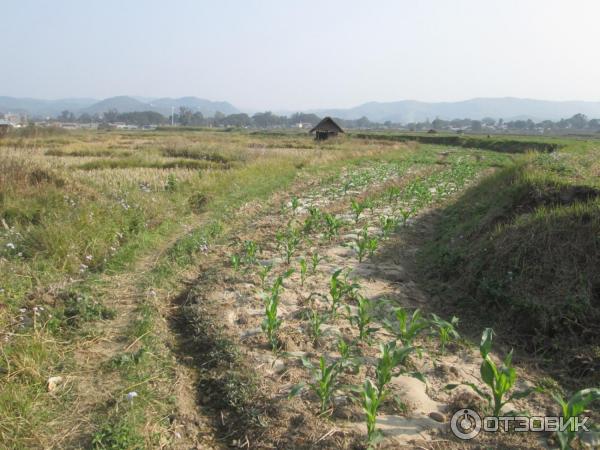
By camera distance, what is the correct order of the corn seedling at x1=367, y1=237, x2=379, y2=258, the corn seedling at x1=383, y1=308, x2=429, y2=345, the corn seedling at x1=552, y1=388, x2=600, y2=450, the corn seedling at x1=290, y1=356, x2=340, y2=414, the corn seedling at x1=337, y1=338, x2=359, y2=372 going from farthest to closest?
1. the corn seedling at x1=367, y1=237, x2=379, y2=258
2. the corn seedling at x1=383, y1=308, x2=429, y2=345
3. the corn seedling at x1=337, y1=338, x2=359, y2=372
4. the corn seedling at x1=290, y1=356, x2=340, y2=414
5. the corn seedling at x1=552, y1=388, x2=600, y2=450

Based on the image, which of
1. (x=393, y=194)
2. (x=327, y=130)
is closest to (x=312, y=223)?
(x=393, y=194)

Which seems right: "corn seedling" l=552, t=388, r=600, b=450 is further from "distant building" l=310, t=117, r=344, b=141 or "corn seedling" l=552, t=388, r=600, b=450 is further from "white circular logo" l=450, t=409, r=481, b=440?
"distant building" l=310, t=117, r=344, b=141

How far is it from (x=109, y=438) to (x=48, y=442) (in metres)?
0.44

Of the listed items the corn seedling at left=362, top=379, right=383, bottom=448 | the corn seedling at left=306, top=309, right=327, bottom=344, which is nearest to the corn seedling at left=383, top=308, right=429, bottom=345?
the corn seedling at left=306, top=309, right=327, bottom=344

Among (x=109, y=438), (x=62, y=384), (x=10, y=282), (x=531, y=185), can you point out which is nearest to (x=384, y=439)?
(x=109, y=438)

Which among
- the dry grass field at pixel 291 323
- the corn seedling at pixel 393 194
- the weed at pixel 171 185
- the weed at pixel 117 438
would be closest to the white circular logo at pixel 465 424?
the dry grass field at pixel 291 323

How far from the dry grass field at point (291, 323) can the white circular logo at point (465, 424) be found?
0.06 metres

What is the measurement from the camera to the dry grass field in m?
2.81

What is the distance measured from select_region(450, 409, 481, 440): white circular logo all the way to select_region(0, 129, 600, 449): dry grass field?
57mm

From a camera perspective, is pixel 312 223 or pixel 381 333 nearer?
pixel 381 333

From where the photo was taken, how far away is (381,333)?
4051mm

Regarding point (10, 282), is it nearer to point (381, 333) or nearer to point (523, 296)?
point (381, 333)

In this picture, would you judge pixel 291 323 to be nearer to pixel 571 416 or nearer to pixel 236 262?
pixel 236 262

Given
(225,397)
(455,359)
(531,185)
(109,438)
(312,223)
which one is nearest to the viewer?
(109,438)
